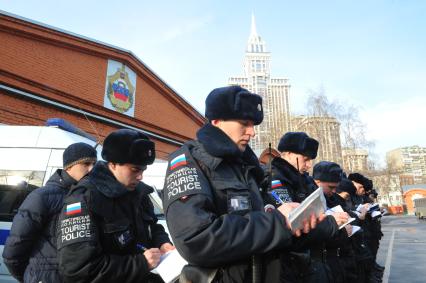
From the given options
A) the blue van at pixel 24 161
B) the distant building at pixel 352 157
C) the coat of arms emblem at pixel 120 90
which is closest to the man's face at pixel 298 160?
the blue van at pixel 24 161

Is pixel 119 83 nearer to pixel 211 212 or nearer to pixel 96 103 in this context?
pixel 96 103

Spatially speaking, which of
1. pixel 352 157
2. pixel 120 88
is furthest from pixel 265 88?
pixel 120 88

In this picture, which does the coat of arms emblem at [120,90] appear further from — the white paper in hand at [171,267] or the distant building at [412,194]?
the distant building at [412,194]

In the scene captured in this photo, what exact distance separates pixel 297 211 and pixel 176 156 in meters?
0.67

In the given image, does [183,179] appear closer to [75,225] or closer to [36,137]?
[75,225]

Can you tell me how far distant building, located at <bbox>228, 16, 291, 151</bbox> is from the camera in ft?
115

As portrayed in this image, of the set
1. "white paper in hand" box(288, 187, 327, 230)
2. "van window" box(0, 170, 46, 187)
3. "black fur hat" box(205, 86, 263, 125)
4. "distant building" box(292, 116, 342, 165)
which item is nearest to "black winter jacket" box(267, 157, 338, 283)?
"white paper in hand" box(288, 187, 327, 230)

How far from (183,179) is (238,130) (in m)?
0.46

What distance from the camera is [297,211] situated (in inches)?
61.9

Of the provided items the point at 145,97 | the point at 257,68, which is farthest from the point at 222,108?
the point at 257,68

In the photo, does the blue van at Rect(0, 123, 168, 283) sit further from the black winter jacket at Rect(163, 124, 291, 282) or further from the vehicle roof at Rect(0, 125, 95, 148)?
the black winter jacket at Rect(163, 124, 291, 282)

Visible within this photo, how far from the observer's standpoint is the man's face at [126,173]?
7.56ft

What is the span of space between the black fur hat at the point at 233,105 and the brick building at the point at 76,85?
8.32 m

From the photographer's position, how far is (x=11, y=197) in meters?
4.93
